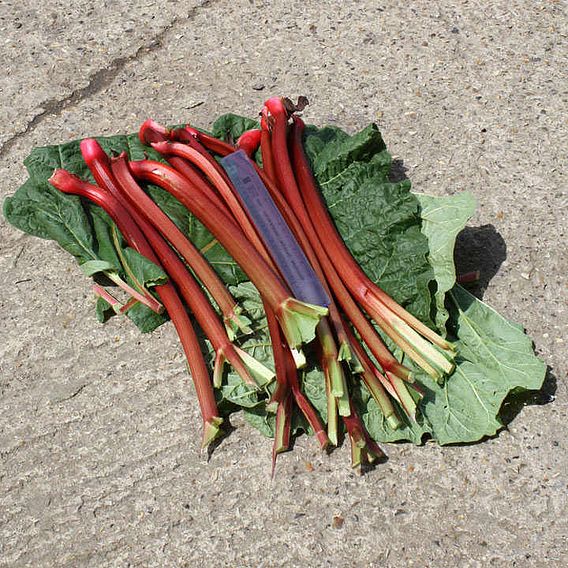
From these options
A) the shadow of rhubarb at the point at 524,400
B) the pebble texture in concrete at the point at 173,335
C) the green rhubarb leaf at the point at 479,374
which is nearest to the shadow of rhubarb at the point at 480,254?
the pebble texture in concrete at the point at 173,335

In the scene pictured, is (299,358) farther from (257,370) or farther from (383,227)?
(383,227)

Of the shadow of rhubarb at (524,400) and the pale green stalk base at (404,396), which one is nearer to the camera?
the pale green stalk base at (404,396)

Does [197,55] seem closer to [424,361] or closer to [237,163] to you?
[237,163]

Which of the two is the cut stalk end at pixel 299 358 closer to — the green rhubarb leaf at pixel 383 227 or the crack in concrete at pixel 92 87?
the green rhubarb leaf at pixel 383 227

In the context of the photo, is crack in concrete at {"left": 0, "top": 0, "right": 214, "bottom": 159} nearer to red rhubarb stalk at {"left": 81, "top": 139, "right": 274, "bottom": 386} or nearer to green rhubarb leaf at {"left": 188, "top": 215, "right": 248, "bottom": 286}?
red rhubarb stalk at {"left": 81, "top": 139, "right": 274, "bottom": 386}

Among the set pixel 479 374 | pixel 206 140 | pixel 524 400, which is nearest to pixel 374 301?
pixel 479 374

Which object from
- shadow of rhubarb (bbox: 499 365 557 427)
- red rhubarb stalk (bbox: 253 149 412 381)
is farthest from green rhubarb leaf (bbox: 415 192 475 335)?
shadow of rhubarb (bbox: 499 365 557 427)
